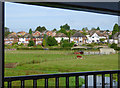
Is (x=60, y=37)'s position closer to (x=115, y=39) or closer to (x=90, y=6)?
(x=90, y=6)

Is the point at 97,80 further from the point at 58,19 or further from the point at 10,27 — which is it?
the point at 10,27

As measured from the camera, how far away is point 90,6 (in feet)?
8.80

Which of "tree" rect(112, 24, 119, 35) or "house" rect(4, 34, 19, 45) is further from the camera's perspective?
"tree" rect(112, 24, 119, 35)

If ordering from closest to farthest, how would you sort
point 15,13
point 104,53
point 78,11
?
point 15,13
point 78,11
point 104,53

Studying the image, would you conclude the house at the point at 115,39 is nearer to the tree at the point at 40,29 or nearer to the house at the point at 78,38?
the house at the point at 78,38

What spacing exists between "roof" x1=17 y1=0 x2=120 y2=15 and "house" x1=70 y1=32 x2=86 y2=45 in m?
0.42

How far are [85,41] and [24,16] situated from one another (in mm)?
1072

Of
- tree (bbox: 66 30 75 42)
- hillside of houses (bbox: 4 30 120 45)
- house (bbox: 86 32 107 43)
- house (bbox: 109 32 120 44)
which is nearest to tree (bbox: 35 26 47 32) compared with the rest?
hillside of houses (bbox: 4 30 120 45)

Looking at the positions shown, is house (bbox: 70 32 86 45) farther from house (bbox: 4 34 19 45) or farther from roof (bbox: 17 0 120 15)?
house (bbox: 4 34 19 45)

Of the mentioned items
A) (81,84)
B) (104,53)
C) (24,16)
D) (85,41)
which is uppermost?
(24,16)

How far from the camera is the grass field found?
2457 mm

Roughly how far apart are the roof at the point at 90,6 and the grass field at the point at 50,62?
0.68m

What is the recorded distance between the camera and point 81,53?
2.92 meters

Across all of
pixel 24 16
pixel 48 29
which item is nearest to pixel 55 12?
pixel 48 29
